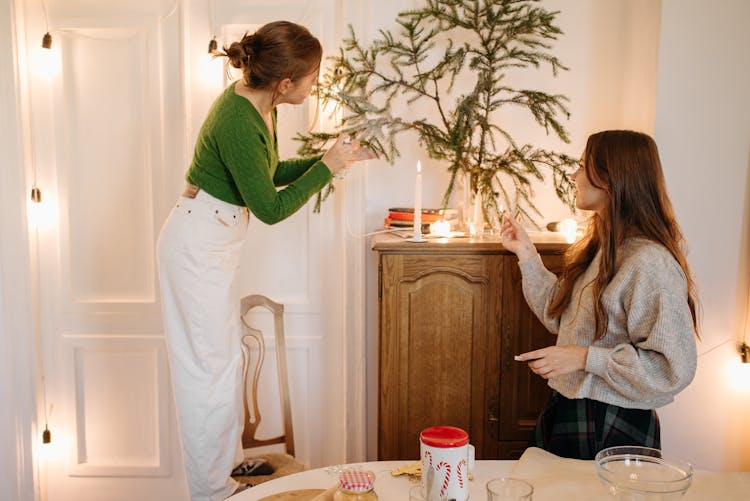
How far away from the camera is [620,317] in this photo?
181cm

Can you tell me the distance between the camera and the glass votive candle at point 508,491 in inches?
41.6

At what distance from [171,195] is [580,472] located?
2039 millimetres

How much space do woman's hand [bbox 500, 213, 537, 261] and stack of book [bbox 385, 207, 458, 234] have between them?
1.28 feet

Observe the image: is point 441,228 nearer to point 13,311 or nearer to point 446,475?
point 446,475

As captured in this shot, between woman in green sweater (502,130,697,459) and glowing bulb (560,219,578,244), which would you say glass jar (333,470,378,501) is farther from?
glowing bulb (560,219,578,244)

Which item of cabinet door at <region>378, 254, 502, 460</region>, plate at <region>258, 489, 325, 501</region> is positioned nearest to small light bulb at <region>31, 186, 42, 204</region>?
cabinet door at <region>378, 254, 502, 460</region>

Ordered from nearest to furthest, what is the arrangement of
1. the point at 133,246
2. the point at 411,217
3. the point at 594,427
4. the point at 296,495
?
the point at 296,495 < the point at 594,427 < the point at 411,217 < the point at 133,246

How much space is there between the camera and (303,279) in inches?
115

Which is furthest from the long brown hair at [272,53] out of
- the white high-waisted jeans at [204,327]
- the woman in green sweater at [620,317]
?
the woman in green sweater at [620,317]

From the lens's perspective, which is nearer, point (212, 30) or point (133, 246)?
point (212, 30)

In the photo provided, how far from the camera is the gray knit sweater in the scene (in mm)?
1694

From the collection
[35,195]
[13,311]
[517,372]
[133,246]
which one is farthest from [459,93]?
[13,311]

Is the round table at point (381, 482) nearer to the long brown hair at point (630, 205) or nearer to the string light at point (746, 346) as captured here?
the long brown hair at point (630, 205)

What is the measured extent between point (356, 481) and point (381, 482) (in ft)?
0.62
